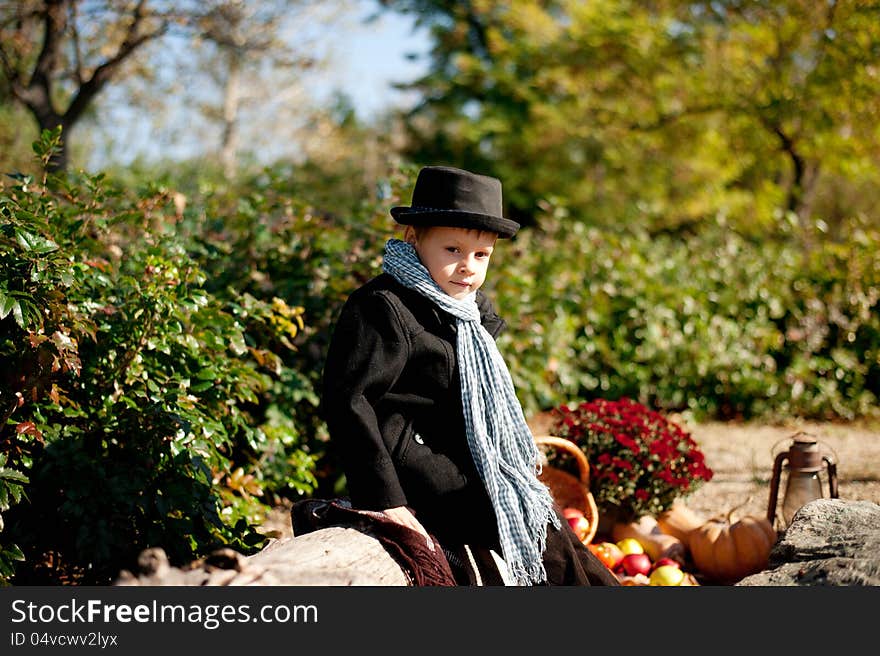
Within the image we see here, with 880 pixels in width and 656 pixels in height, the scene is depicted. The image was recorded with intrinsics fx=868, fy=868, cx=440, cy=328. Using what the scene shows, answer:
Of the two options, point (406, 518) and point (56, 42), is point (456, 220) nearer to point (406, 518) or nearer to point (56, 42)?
point (406, 518)

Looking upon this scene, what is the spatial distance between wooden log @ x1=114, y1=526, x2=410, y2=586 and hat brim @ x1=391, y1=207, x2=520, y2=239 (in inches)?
34.8

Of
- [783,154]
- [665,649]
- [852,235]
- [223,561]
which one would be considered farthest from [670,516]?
[783,154]

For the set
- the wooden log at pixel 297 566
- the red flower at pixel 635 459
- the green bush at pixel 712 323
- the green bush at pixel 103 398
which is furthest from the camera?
the green bush at pixel 712 323

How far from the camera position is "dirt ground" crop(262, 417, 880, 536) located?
431 centimetres

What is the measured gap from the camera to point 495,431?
260 cm

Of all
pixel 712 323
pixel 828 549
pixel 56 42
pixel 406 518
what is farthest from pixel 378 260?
pixel 56 42

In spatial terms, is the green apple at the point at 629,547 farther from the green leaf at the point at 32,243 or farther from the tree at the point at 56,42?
the tree at the point at 56,42

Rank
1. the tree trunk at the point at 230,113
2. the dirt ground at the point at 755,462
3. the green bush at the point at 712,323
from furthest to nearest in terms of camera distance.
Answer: the tree trunk at the point at 230,113, the green bush at the point at 712,323, the dirt ground at the point at 755,462

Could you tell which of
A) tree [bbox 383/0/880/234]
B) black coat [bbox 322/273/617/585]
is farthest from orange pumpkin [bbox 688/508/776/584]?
tree [bbox 383/0/880/234]

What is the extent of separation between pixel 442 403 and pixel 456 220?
0.55 meters

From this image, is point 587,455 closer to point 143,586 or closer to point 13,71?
point 143,586

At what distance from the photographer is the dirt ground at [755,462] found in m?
4.31

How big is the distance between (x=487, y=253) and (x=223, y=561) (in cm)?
115

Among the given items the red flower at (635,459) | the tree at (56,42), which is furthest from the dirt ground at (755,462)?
the tree at (56,42)
